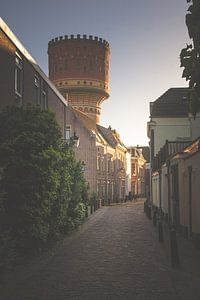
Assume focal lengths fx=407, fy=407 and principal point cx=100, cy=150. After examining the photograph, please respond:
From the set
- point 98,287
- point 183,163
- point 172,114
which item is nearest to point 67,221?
point 183,163

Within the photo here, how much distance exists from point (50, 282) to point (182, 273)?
2857mm

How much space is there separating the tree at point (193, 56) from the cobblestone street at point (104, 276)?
3.90m

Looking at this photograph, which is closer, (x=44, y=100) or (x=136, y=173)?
Result: (x=44, y=100)

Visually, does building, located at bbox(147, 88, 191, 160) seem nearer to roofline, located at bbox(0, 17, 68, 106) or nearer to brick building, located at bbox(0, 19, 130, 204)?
brick building, located at bbox(0, 19, 130, 204)

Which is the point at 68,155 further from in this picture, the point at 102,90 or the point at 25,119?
the point at 102,90

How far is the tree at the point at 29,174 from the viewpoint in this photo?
10688mm

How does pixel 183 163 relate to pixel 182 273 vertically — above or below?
above

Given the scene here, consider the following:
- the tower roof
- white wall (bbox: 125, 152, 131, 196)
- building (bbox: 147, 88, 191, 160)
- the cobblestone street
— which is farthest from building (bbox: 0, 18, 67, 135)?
white wall (bbox: 125, 152, 131, 196)

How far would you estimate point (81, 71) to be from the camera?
2264 inches

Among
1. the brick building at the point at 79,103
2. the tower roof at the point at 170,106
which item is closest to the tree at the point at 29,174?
the brick building at the point at 79,103

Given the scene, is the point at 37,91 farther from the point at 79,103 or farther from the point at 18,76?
the point at 79,103

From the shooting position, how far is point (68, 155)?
1492 cm

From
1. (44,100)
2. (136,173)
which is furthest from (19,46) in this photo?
(136,173)

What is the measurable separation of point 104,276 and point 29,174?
12.5 ft
